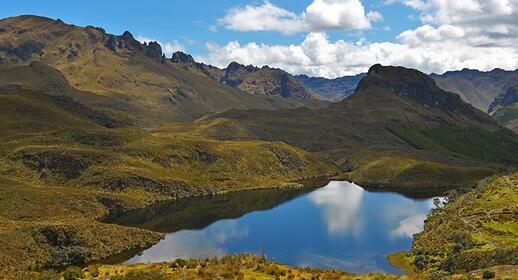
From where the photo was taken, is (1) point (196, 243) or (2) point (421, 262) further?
(1) point (196, 243)

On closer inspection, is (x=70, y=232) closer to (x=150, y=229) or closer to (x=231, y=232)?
(x=150, y=229)

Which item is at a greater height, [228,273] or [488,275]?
[488,275]

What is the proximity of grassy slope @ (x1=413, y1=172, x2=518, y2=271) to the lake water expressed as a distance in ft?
32.9

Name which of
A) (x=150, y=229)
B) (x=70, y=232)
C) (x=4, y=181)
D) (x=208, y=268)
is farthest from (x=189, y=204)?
(x=208, y=268)

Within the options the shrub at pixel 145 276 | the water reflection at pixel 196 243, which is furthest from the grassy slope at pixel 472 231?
the water reflection at pixel 196 243

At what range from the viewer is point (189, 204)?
648 feet

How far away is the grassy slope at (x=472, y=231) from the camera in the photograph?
313ft

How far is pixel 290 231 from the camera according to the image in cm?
15488

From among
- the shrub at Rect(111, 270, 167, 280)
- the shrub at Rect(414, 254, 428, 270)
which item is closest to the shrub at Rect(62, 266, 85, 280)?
the shrub at Rect(111, 270, 167, 280)

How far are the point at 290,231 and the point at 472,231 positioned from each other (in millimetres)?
56813

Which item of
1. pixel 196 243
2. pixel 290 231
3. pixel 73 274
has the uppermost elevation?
pixel 73 274

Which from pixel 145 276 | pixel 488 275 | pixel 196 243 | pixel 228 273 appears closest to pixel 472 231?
pixel 196 243

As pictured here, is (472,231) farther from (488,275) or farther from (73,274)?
(73,274)

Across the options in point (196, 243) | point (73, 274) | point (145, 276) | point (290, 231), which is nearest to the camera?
point (145, 276)
